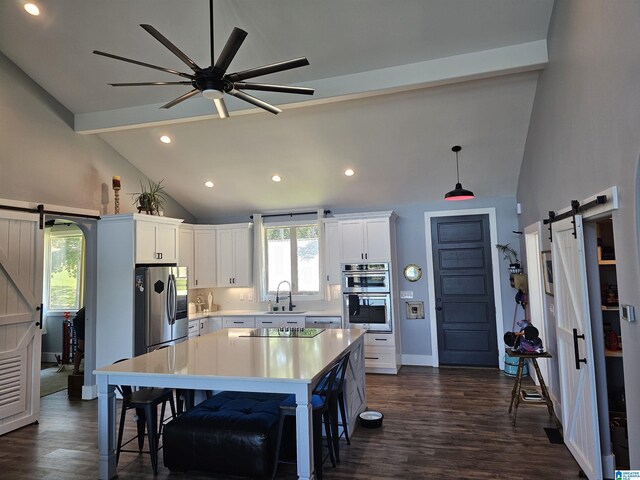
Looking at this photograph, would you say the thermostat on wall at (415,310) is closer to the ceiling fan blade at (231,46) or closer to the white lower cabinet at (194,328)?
the white lower cabinet at (194,328)

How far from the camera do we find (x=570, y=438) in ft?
10.9

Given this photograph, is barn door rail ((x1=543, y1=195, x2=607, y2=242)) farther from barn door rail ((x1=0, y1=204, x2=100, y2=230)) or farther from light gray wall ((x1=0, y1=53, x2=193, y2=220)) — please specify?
light gray wall ((x1=0, y1=53, x2=193, y2=220))

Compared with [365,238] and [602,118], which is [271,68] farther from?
[365,238]

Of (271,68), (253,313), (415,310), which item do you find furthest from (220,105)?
(415,310)

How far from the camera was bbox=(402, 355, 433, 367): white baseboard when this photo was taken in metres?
6.30

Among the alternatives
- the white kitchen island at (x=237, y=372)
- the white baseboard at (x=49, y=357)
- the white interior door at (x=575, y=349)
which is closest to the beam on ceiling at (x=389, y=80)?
the white interior door at (x=575, y=349)

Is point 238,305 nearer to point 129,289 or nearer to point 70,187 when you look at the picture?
point 129,289

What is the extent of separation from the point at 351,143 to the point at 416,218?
1868 mm

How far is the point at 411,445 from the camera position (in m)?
3.54

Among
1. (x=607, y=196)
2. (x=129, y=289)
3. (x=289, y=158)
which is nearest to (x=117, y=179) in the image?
(x=129, y=289)

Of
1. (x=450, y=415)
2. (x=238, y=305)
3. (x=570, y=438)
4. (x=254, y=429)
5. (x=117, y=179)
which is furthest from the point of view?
(x=238, y=305)

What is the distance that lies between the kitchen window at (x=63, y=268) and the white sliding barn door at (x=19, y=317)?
322 cm

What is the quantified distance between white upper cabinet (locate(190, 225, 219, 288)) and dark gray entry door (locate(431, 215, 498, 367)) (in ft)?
12.0

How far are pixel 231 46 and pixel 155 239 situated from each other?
12.2 feet
